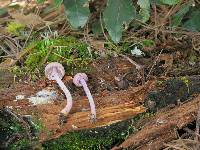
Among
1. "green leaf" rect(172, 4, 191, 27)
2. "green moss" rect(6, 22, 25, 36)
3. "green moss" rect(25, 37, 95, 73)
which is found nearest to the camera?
"green moss" rect(25, 37, 95, 73)

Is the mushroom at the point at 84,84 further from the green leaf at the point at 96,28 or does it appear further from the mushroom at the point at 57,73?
the green leaf at the point at 96,28

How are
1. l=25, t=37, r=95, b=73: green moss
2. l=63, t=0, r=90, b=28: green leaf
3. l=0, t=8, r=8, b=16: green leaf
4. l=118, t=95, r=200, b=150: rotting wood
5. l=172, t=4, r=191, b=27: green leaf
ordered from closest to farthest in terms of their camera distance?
1. l=118, t=95, r=200, b=150: rotting wood
2. l=63, t=0, r=90, b=28: green leaf
3. l=25, t=37, r=95, b=73: green moss
4. l=172, t=4, r=191, b=27: green leaf
5. l=0, t=8, r=8, b=16: green leaf

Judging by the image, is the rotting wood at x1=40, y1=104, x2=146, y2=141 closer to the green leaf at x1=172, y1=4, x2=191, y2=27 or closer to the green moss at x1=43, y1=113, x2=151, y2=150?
the green moss at x1=43, y1=113, x2=151, y2=150

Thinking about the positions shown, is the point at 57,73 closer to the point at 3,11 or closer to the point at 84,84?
the point at 84,84

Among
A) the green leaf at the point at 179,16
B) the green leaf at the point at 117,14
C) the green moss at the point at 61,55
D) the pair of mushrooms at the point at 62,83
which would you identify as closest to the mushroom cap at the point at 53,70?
the pair of mushrooms at the point at 62,83

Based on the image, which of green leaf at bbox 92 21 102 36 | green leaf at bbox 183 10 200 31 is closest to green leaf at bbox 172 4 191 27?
green leaf at bbox 183 10 200 31

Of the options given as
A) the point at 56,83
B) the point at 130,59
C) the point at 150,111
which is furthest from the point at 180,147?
the point at 56,83
